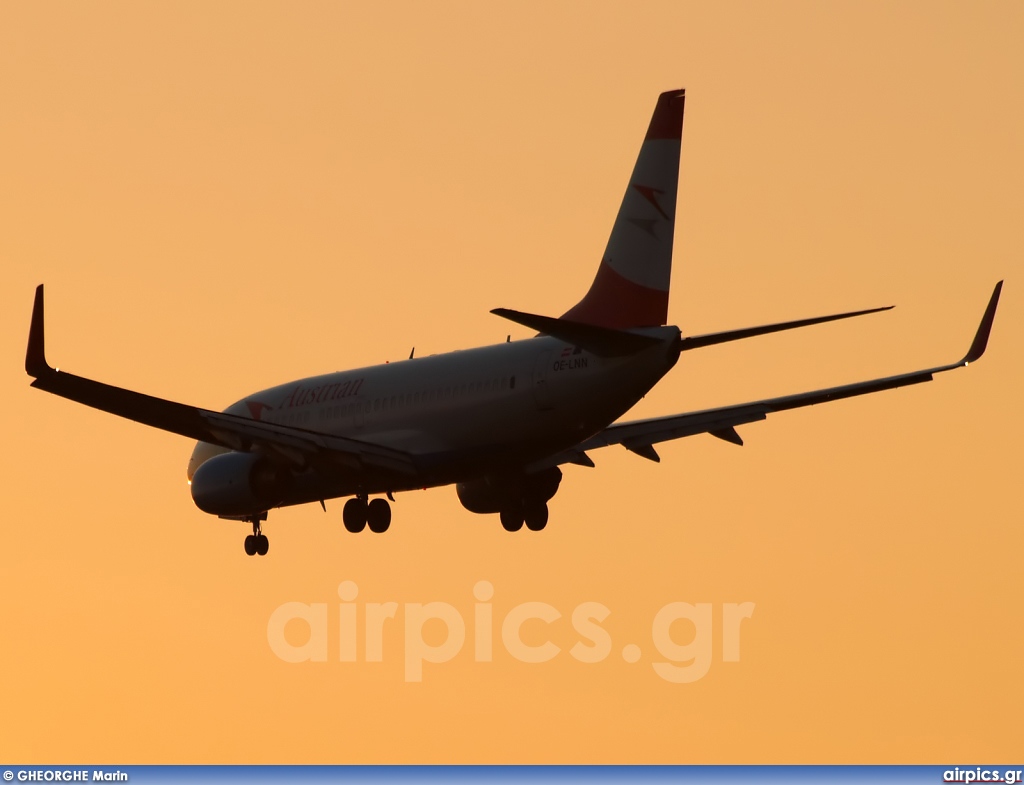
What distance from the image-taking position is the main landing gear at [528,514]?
64562 mm

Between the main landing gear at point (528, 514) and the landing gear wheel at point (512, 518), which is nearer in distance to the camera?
the main landing gear at point (528, 514)

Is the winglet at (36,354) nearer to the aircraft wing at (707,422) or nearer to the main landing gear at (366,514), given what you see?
the main landing gear at (366,514)

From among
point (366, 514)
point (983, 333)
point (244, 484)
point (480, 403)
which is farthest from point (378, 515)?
point (983, 333)

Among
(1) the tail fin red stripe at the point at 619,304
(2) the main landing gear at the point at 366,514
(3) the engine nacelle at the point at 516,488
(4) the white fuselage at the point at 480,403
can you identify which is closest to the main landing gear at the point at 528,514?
(3) the engine nacelle at the point at 516,488

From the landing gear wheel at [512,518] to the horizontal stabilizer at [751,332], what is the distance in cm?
1007

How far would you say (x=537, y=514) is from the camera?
6456 centimetres

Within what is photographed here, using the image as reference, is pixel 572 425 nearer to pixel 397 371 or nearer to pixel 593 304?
pixel 593 304

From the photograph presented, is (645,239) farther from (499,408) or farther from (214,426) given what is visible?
(214,426)

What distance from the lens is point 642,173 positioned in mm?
58812

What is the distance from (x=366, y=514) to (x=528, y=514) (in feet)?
14.7

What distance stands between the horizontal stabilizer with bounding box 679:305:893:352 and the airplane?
1.6 inches

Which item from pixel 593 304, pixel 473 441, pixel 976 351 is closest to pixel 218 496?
pixel 473 441

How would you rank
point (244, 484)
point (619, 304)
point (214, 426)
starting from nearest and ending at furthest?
point (619, 304) → point (214, 426) → point (244, 484)

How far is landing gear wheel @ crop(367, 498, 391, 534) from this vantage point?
63.5 m
